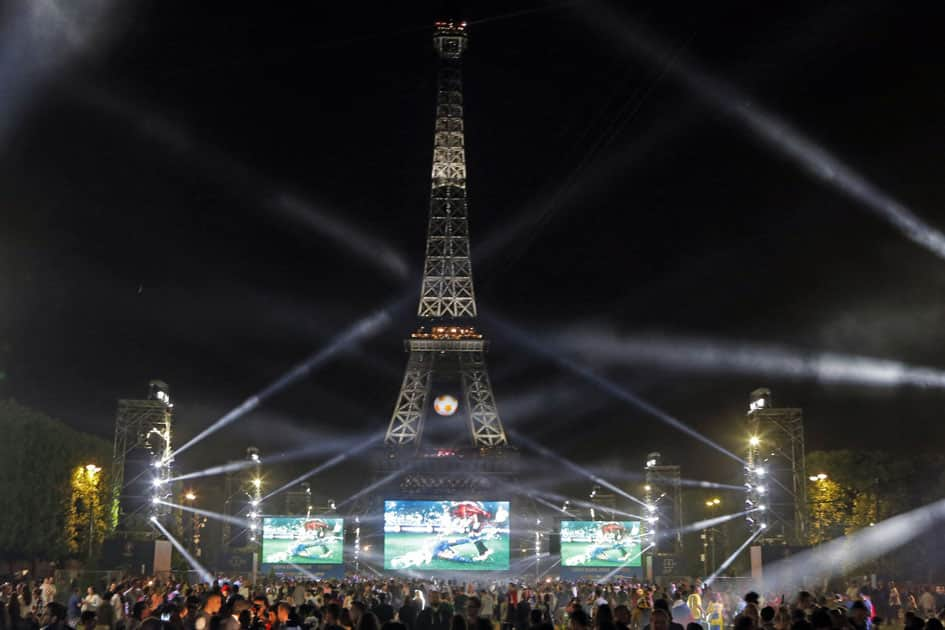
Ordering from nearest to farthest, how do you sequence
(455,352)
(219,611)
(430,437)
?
(219,611) < (455,352) < (430,437)

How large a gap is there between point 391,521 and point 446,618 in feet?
118

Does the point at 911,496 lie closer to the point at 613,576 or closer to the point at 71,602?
the point at 613,576

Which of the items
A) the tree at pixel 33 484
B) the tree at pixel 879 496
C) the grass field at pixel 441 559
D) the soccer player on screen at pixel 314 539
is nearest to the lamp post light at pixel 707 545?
the tree at pixel 879 496

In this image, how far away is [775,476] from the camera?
4409 centimetres

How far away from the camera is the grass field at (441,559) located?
2115 inches

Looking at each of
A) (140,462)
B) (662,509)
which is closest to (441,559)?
(662,509)

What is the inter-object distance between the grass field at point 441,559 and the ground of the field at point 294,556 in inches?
182

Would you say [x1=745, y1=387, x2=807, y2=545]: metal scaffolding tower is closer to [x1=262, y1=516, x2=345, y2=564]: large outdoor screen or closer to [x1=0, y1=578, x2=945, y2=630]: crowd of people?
[x1=0, y1=578, x2=945, y2=630]: crowd of people

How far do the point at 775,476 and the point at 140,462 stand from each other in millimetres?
27325

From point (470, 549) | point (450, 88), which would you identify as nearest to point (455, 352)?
point (450, 88)

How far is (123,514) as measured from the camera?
42938mm

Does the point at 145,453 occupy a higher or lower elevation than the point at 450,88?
lower

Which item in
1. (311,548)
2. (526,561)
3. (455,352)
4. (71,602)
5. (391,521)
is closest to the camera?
(71,602)

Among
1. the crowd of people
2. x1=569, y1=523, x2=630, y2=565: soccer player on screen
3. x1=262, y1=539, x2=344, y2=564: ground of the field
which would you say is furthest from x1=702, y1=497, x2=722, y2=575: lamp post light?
the crowd of people
